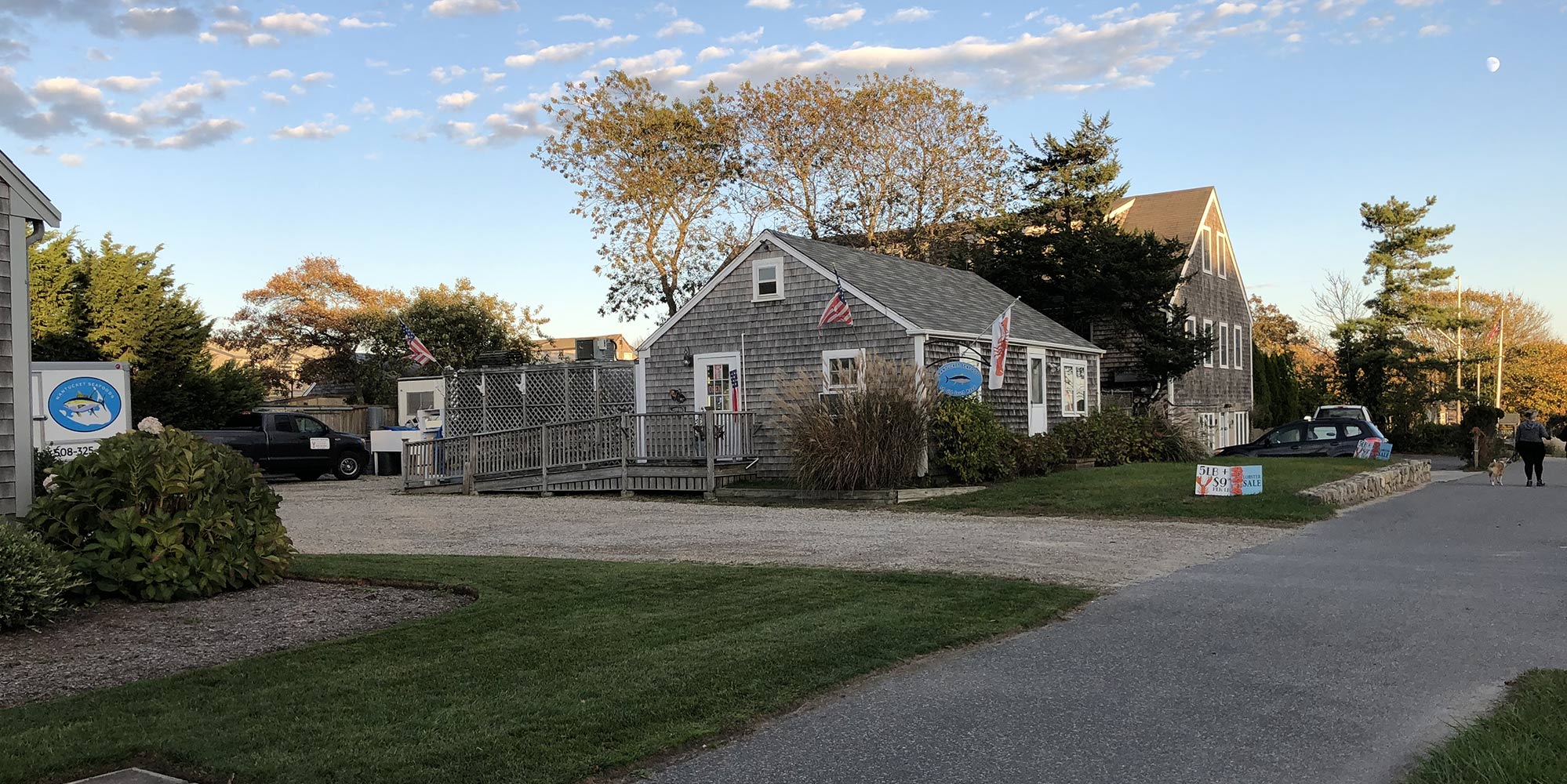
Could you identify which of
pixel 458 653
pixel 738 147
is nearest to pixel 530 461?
pixel 458 653

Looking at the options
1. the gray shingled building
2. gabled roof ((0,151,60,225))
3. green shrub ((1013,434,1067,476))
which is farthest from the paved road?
green shrub ((1013,434,1067,476))

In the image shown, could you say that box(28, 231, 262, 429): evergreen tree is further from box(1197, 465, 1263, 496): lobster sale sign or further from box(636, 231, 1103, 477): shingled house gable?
box(1197, 465, 1263, 496): lobster sale sign

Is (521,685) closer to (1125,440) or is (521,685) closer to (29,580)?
(29,580)

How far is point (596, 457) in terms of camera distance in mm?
22469

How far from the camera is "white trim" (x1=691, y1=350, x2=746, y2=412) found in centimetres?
2384

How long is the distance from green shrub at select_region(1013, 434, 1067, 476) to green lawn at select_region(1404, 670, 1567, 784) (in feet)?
51.2

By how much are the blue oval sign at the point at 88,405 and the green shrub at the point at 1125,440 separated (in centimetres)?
1742

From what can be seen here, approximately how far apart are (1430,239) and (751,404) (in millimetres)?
34783

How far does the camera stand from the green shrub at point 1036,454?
841 inches

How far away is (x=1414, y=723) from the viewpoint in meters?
5.52

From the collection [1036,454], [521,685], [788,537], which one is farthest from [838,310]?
[521,685]

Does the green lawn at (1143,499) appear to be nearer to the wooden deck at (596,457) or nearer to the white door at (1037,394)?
the white door at (1037,394)

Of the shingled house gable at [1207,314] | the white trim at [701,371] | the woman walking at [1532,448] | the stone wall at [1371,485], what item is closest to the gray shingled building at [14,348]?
the white trim at [701,371]

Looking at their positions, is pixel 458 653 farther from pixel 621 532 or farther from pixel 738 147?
pixel 738 147
